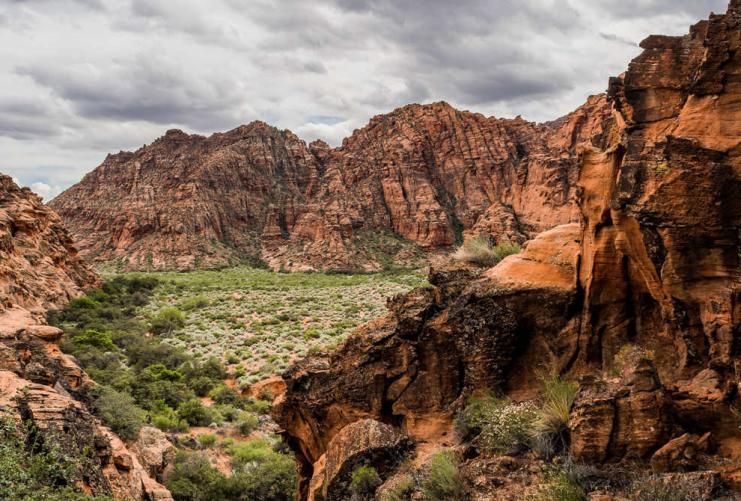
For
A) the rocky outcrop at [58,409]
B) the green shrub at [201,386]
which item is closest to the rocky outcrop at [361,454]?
the rocky outcrop at [58,409]

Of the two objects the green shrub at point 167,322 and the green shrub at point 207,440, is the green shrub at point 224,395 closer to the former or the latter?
the green shrub at point 207,440

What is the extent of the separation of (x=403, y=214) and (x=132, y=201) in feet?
162

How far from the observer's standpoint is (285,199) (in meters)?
100

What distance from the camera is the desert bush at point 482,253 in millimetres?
12383

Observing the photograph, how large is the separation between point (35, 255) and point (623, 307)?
122 feet

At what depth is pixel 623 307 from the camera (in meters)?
7.97

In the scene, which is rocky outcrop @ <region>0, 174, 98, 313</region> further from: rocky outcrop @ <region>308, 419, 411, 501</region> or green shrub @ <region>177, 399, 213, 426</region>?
rocky outcrop @ <region>308, 419, 411, 501</region>

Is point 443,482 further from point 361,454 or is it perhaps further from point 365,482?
point 361,454

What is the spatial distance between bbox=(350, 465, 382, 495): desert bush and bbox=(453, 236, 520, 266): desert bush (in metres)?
5.80

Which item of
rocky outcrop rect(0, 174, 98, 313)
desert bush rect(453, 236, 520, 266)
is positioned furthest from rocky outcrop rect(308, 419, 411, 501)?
rocky outcrop rect(0, 174, 98, 313)

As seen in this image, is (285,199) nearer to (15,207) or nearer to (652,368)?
(15,207)

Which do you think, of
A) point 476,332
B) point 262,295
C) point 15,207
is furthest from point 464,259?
point 262,295

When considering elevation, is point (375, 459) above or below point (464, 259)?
below

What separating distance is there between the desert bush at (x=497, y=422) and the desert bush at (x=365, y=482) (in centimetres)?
150
